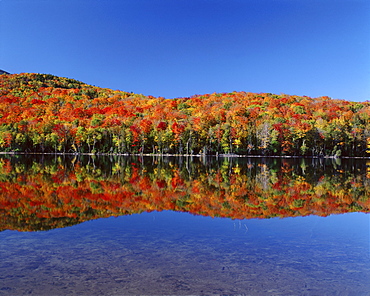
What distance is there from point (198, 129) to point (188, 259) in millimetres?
60450

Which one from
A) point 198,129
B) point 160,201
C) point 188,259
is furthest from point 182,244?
point 198,129

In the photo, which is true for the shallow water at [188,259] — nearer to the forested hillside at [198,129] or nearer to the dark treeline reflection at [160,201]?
the dark treeline reflection at [160,201]

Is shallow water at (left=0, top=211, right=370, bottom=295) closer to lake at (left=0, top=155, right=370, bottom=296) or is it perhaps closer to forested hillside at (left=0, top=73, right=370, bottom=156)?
lake at (left=0, top=155, right=370, bottom=296)

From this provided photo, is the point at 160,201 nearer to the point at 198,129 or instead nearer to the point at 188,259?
the point at 188,259

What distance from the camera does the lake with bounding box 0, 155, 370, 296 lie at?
14.6ft

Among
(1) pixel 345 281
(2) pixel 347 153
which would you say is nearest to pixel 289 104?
(2) pixel 347 153

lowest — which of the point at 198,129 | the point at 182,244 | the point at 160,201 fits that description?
the point at 182,244

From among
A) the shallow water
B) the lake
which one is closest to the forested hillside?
the lake

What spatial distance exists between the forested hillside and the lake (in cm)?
5281

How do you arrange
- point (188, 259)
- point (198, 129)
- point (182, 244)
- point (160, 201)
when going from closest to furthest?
1. point (188, 259)
2. point (182, 244)
3. point (160, 201)
4. point (198, 129)

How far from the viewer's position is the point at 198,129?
6550 cm

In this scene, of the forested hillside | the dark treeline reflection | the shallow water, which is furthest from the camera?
Answer: the forested hillside

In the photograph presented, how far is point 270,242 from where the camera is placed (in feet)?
21.0

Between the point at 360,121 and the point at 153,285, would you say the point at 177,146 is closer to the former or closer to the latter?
the point at 360,121
